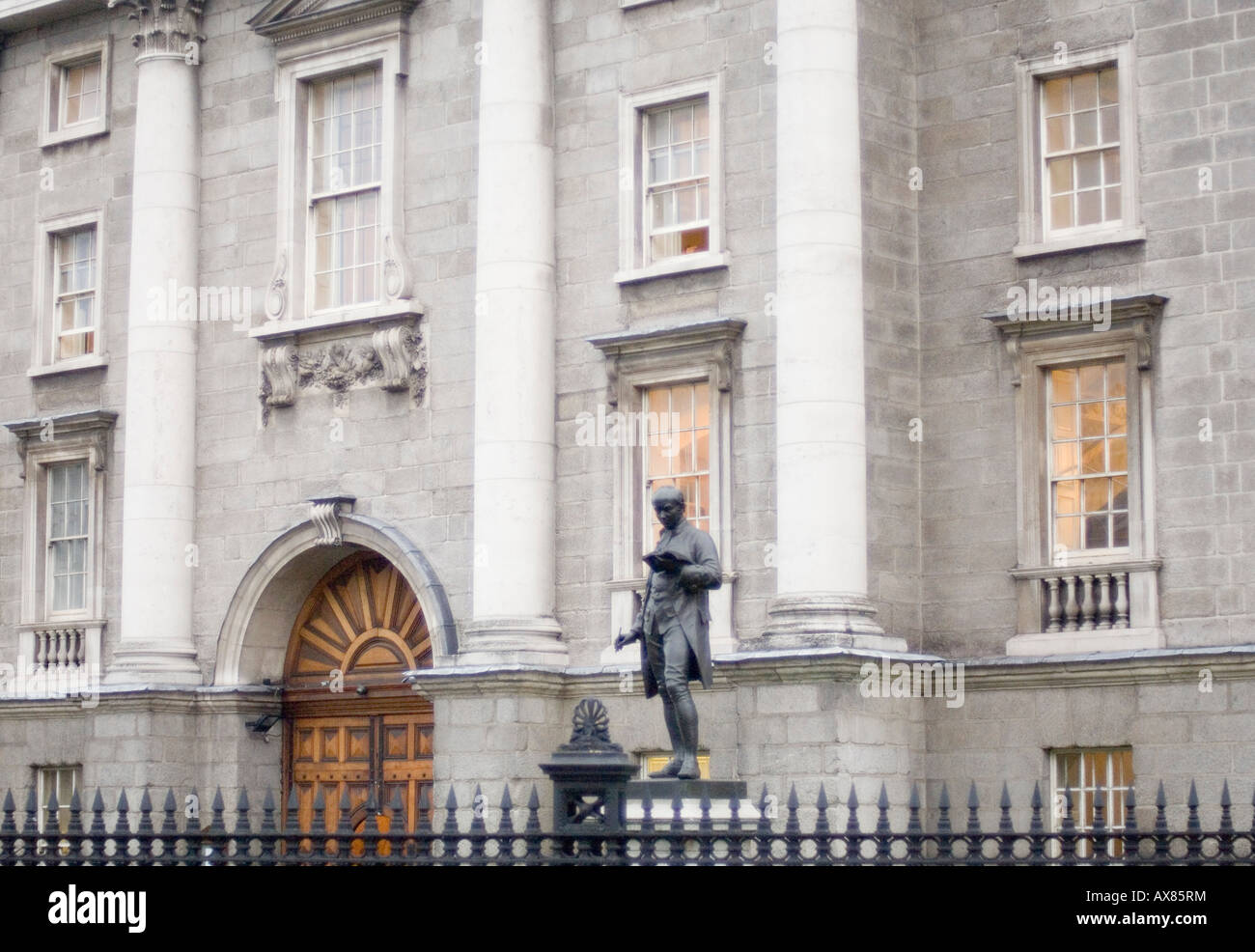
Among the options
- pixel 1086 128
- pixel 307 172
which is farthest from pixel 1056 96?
pixel 307 172

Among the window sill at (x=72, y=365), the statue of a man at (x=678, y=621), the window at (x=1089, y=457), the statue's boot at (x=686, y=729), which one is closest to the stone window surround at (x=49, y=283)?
the window sill at (x=72, y=365)

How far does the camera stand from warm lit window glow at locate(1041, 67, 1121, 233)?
2594cm

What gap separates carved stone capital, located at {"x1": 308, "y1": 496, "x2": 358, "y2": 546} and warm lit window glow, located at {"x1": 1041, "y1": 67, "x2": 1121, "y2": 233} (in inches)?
373

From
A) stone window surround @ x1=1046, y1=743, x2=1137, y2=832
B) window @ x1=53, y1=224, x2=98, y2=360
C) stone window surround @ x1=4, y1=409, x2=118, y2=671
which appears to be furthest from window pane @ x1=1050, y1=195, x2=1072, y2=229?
window @ x1=53, y1=224, x2=98, y2=360

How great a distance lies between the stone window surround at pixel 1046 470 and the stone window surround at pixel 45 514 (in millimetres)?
12994

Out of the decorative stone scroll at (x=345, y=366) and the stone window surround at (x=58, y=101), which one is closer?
the decorative stone scroll at (x=345, y=366)

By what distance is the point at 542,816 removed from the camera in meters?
26.0

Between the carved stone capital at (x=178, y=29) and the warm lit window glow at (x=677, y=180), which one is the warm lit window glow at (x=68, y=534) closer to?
the carved stone capital at (x=178, y=29)

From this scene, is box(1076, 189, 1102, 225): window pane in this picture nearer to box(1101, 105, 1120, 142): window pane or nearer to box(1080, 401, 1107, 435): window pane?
box(1101, 105, 1120, 142): window pane

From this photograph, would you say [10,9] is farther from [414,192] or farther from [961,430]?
[961,430]

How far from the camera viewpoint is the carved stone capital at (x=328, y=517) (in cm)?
2991

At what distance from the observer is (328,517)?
98.3ft

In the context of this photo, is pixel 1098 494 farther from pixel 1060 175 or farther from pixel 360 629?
pixel 360 629

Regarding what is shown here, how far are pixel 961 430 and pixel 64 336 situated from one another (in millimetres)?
13835
